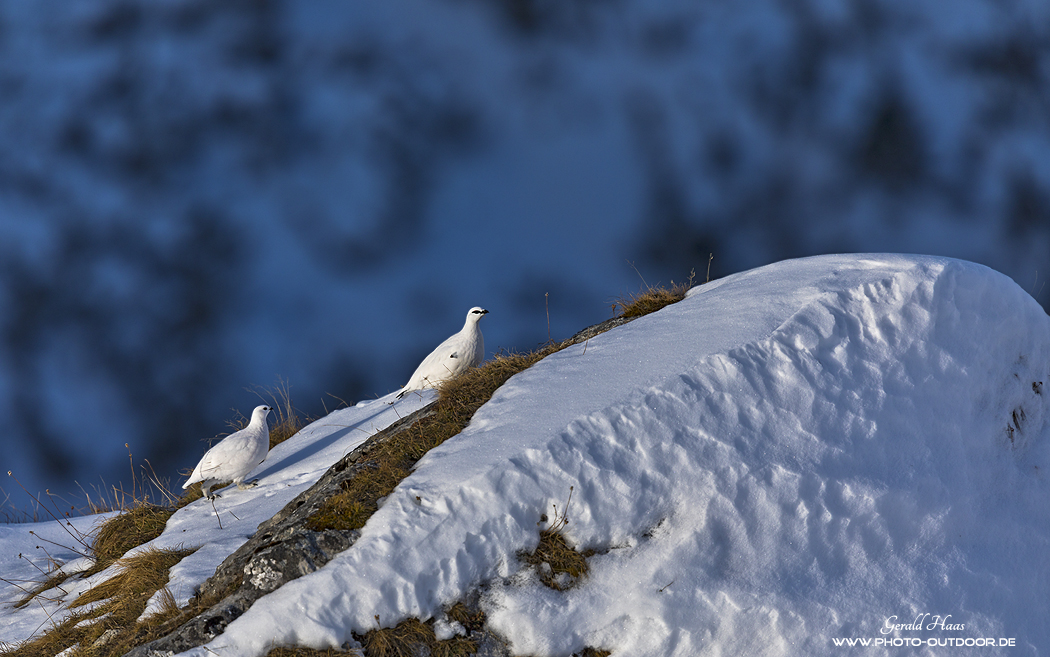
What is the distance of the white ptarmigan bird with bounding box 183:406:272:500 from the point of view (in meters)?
8.73

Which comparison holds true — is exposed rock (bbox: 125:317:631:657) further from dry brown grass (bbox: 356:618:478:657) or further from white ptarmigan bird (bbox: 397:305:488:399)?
white ptarmigan bird (bbox: 397:305:488:399)

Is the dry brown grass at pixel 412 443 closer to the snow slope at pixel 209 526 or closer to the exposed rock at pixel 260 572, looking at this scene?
the exposed rock at pixel 260 572

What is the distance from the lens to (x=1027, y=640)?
5352 mm

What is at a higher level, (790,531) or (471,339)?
(471,339)

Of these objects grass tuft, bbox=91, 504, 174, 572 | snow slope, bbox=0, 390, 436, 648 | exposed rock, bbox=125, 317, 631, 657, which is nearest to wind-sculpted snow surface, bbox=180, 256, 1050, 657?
exposed rock, bbox=125, 317, 631, 657

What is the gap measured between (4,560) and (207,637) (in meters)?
6.20

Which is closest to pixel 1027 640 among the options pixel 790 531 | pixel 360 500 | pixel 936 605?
pixel 936 605

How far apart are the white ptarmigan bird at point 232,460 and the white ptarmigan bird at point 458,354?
233 cm

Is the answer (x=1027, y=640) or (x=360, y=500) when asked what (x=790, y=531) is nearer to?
(x=1027, y=640)

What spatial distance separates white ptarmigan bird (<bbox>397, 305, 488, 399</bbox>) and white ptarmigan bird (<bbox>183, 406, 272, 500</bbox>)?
233 centimetres

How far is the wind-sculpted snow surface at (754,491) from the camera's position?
15.8ft

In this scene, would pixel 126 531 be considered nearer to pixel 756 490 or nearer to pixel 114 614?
pixel 114 614
